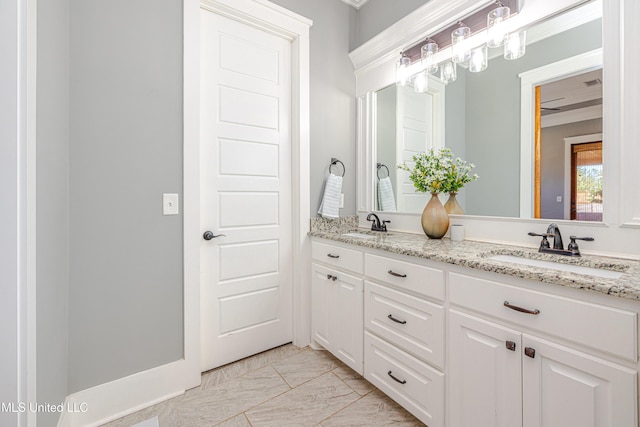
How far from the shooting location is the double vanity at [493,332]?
859mm

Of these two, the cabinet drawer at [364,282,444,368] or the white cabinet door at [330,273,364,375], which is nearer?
the cabinet drawer at [364,282,444,368]

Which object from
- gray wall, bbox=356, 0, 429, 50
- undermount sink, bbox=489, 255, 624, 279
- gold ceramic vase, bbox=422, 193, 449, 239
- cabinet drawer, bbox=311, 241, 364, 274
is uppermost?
gray wall, bbox=356, 0, 429, 50

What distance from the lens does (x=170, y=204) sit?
1.67 metres

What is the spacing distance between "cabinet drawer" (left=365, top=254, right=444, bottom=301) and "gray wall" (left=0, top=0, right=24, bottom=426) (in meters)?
1.45

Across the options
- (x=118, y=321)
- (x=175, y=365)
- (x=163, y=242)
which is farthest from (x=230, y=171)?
(x=175, y=365)

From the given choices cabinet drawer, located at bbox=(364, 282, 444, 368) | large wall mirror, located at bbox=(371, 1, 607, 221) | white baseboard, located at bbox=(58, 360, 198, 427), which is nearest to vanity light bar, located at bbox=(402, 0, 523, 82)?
large wall mirror, located at bbox=(371, 1, 607, 221)

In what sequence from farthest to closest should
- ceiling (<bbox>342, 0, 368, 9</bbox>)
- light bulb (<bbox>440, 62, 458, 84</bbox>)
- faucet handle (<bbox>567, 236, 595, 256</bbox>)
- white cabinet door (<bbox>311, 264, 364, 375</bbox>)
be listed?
ceiling (<bbox>342, 0, 368, 9</bbox>) < light bulb (<bbox>440, 62, 458, 84</bbox>) < white cabinet door (<bbox>311, 264, 364, 375</bbox>) < faucet handle (<bbox>567, 236, 595, 256</bbox>)

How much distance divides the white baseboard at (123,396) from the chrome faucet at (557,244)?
6.81 ft

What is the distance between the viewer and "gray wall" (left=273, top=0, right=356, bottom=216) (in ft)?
7.64

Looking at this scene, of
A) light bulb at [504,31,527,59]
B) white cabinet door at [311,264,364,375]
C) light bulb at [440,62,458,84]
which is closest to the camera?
light bulb at [504,31,527,59]

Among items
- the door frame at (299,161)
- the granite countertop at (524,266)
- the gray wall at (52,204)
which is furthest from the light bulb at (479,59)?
the gray wall at (52,204)

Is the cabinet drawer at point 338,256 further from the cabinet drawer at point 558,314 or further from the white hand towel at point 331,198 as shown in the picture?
the cabinet drawer at point 558,314

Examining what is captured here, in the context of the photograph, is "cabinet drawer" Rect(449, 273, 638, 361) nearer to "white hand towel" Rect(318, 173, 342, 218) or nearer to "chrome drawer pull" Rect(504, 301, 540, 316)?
"chrome drawer pull" Rect(504, 301, 540, 316)

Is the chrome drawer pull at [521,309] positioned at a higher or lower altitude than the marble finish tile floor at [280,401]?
higher
